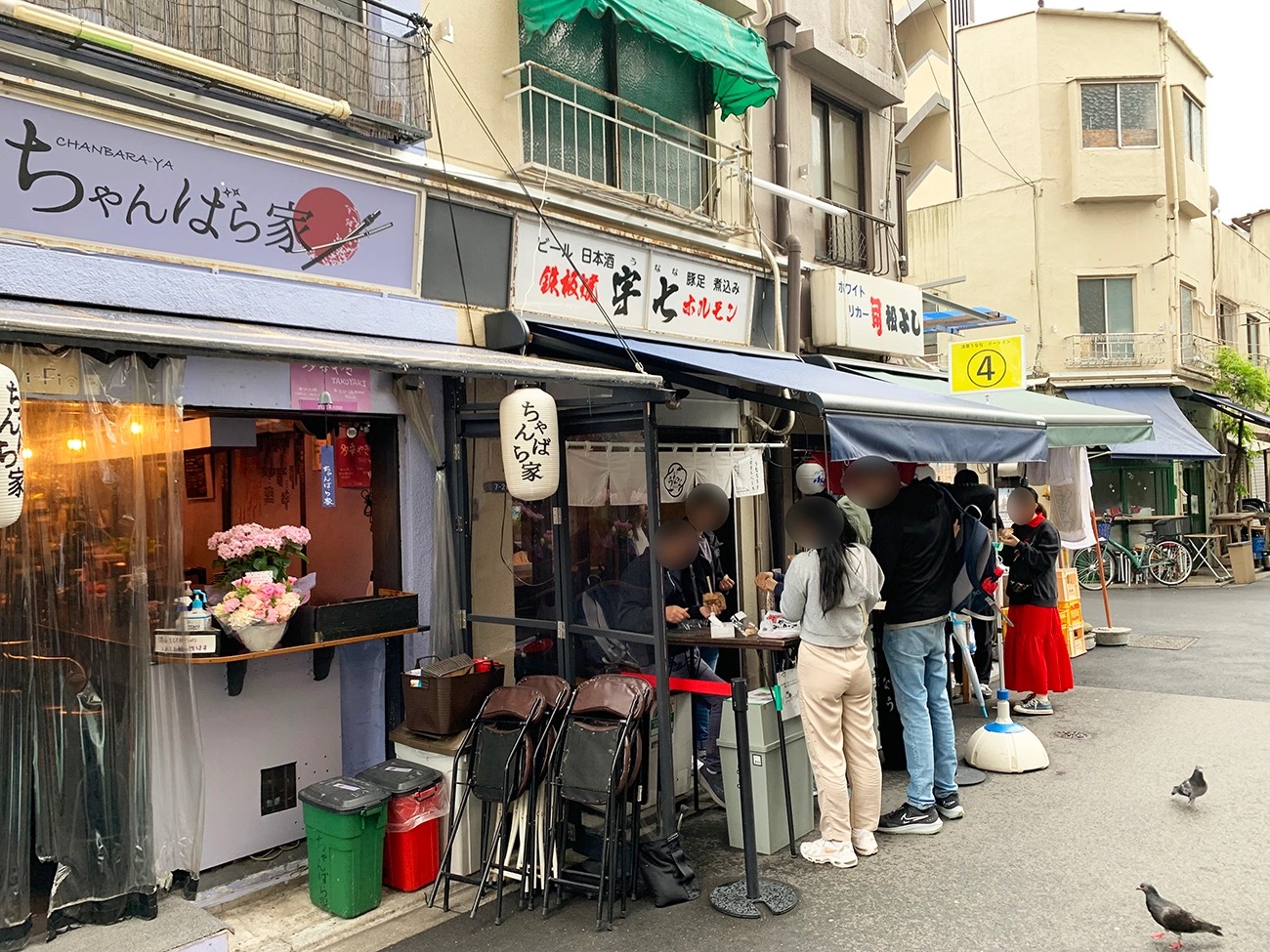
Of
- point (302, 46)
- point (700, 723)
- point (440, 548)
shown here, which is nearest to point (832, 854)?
point (700, 723)

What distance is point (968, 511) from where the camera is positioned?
25.0 feet

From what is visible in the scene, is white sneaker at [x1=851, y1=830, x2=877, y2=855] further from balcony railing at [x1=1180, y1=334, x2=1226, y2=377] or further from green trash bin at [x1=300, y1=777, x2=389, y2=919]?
balcony railing at [x1=1180, y1=334, x2=1226, y2=377]

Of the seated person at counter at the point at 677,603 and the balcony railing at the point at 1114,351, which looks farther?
the balcony railing at the point at 1114,351

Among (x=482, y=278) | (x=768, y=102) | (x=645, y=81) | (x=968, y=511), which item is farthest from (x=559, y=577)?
(x=768, y=102)

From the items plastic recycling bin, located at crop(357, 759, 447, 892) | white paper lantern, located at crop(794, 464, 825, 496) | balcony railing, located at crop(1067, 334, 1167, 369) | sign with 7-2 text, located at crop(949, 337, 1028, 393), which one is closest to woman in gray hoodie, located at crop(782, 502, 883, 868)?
plastic recycling bin, located at crop(357, 759, 447, 892)

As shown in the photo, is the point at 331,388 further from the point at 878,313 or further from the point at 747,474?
the point at 878,313

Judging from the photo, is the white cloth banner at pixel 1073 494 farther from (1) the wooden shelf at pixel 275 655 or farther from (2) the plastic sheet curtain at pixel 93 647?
(2) the plastic sheet curtain at pixel 93 647

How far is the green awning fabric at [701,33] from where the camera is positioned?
6.98 m

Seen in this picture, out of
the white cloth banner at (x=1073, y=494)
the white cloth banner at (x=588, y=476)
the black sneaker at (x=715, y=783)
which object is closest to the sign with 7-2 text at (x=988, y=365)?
the white cloth banner at (x=1073, y=494)

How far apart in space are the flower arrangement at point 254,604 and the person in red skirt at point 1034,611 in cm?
668

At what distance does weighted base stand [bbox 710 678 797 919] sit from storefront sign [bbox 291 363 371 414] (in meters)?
2.99

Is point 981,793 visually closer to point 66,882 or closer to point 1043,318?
point 66,882

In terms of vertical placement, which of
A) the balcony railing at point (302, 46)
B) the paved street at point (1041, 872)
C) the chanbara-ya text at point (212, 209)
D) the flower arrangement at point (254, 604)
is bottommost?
the paved street at point (1041, 872)

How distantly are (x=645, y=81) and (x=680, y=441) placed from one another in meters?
3.36
